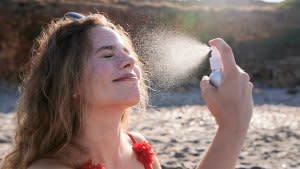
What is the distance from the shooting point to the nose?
70.5 inches

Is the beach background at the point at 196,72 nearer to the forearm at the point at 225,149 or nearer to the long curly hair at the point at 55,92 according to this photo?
the long curly hair at the point at 55,92

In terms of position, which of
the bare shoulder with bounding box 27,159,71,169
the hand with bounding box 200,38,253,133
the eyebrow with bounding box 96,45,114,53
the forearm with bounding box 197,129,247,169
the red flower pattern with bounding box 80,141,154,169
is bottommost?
the red flower pattern with bounding box 80,141,154,169

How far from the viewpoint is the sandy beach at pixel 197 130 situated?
19.1 ft

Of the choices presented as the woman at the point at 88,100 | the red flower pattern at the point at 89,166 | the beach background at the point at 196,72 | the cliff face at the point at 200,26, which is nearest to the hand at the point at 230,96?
the woman at the point at 88,100

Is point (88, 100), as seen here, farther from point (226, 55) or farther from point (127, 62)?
point (226, 55)

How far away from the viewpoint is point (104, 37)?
190cm

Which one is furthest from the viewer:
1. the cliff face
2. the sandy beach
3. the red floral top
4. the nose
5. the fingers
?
the cliff face

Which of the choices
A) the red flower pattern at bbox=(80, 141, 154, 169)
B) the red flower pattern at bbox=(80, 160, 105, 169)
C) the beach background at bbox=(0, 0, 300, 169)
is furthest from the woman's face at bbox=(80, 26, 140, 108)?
the beach background at bbox=(0, 0, 300, 169)

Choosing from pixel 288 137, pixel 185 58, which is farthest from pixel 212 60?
pixel 288 137

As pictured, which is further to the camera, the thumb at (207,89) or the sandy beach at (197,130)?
the sandy beach at (197,130)

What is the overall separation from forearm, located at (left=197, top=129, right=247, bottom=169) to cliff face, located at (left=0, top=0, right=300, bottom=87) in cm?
1334

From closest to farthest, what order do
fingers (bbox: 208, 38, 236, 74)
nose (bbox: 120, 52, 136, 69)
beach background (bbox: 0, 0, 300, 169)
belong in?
1. fingers (bbox: 208, 38, 236, 74)
2. nose (bbox: 120, 52, 136, 69)
3. beach background (bbox: 0, 0, 300, 169)

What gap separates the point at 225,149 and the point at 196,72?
15.2 metres

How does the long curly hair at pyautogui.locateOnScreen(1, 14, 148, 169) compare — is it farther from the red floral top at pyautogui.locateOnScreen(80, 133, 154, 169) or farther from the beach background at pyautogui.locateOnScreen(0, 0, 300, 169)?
the beach background at pyautogui.locateOnScreen(0, 0, 300, 169)
